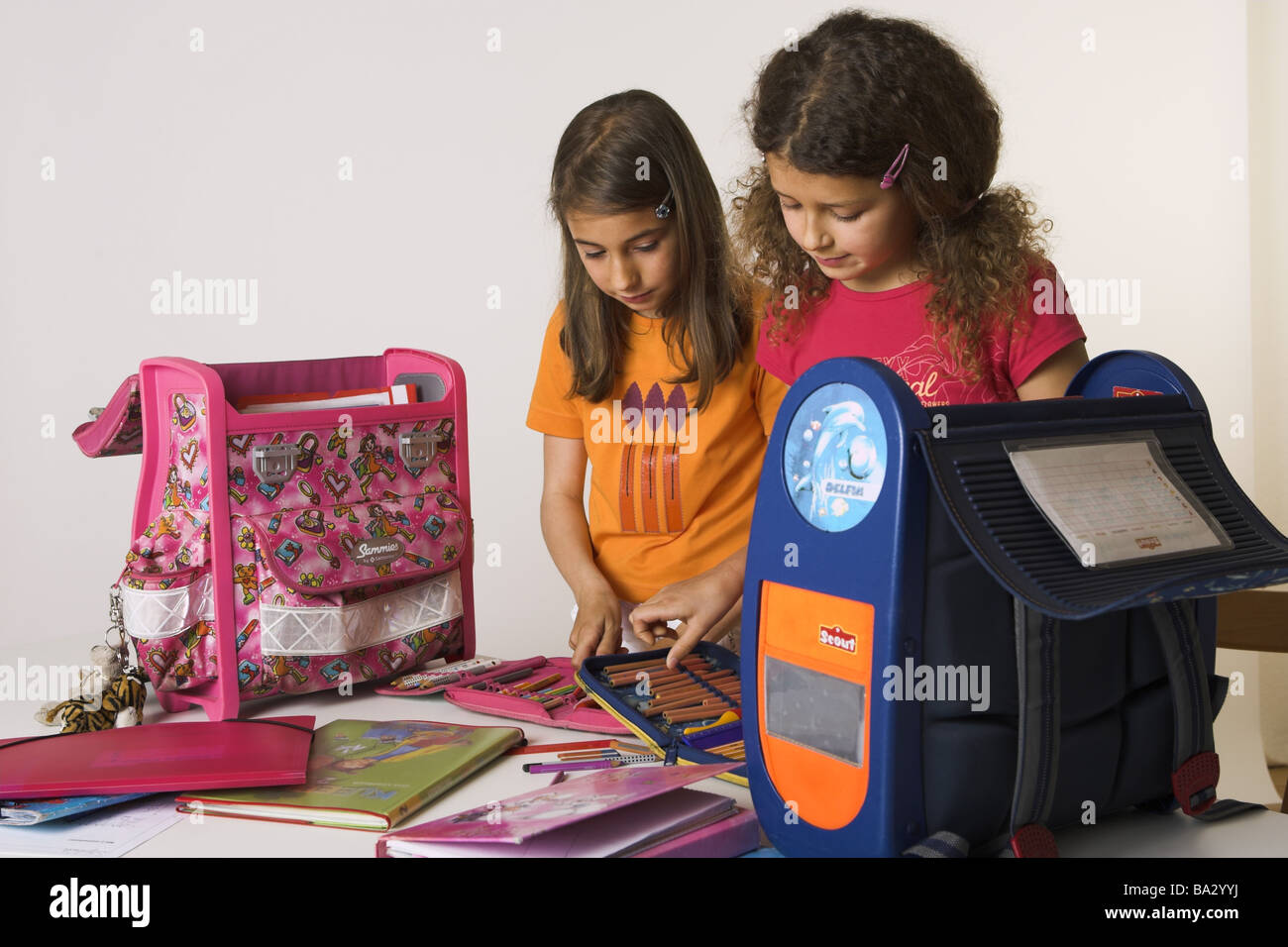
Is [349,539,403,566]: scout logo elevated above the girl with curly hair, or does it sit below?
below

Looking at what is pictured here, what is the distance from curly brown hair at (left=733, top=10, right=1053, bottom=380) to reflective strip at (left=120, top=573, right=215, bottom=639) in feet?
2.41

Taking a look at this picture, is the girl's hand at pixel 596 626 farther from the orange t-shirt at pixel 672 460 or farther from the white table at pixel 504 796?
the white table at pixel 504 796

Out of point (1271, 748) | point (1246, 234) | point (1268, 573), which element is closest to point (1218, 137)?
point (1246, 234)

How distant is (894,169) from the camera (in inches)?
46.3

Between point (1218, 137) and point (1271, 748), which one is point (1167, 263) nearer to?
point (1218, 137)

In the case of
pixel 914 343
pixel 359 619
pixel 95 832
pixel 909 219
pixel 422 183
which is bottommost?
pixel 95 832

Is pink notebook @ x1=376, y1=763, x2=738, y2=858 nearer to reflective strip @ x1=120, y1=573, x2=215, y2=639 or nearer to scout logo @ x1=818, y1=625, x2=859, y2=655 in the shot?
scout logo @ x1=818, y1=625, x2=859, y2=655

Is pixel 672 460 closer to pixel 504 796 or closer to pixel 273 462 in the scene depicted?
pixel 273 462

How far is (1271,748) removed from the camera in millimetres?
2748

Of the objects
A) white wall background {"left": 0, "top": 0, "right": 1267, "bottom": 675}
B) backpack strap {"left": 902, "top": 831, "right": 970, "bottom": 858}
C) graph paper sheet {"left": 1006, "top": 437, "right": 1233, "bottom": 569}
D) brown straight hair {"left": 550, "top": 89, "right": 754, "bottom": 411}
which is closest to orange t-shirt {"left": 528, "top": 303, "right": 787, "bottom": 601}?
brown straight hair {"left": 550, "top": 89, "right": 754, "bottom": 411}

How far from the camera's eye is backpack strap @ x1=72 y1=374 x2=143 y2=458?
128 centimetres

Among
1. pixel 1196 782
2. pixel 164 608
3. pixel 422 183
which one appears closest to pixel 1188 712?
pixel 1196 782

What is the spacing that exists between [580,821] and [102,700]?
2.00 ft

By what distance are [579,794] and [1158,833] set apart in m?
0.42
